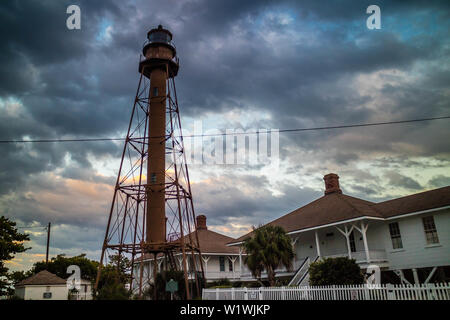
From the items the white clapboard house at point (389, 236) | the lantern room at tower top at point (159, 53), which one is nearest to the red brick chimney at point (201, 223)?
the white clapboard house at point (389, 236)

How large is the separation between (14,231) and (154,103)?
1425cm

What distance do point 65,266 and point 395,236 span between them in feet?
116

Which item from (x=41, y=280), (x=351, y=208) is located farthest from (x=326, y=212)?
(x=41, y=280)

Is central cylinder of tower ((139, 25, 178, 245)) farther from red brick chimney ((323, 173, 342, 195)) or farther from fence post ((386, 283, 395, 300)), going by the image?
fence post ((386, 283, 395, 300))

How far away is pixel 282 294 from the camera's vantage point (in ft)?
57.0

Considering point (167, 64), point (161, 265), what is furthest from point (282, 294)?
point (161, 265)

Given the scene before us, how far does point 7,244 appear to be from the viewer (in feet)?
86.6

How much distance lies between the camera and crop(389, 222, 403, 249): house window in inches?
878

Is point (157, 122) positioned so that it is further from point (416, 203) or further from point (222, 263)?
point (416, 203)

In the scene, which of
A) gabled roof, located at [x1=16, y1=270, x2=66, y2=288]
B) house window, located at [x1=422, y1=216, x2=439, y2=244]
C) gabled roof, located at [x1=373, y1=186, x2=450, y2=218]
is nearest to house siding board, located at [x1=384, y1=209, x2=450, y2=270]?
house window, located at [x1=422, y1=216, x2=439, y2=244]

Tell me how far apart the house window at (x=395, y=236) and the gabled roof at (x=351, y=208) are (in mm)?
814
